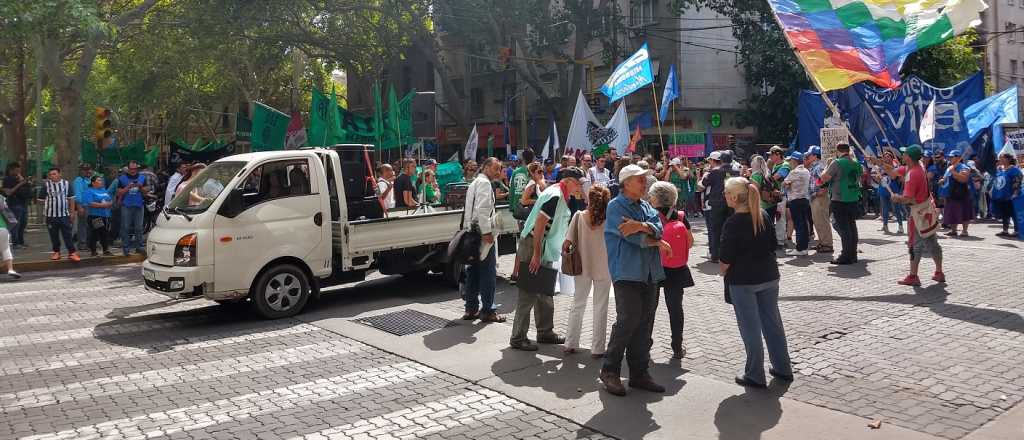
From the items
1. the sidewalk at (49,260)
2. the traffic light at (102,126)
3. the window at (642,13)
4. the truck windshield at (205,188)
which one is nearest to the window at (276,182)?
the truck windshield at (205,188)

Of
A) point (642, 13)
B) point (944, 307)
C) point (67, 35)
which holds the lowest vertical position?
point (944, 307)

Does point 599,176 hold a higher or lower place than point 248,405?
higher

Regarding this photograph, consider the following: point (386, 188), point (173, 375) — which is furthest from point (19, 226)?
point (173, 375)

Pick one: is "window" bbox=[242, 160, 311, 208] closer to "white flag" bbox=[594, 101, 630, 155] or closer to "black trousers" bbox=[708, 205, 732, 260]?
"black trousers" bbox=[708, 205, 732, 260]

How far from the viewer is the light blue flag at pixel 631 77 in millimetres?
17016

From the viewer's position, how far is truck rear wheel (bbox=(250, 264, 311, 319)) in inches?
361

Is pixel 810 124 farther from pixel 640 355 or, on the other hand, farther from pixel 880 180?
pixel 640 355

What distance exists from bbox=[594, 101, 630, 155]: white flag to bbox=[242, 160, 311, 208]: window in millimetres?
10511

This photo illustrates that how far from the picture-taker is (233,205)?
900cm

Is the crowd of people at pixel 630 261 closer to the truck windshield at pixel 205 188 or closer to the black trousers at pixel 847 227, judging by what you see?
the black trousers at pixel 847 227

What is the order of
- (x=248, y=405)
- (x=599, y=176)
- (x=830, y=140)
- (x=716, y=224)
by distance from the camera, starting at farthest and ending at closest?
(x=599, y=176) < (x=830, y=140) < (x=716, y=224) < (x=248, y=405)

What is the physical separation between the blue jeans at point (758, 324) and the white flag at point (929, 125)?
15915mm

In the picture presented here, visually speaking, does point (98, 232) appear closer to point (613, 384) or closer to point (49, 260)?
point (49, 260)

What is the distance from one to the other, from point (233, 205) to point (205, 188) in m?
0.55
